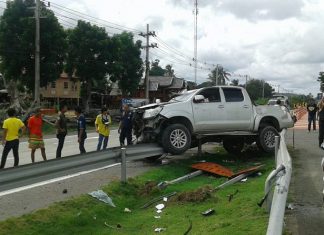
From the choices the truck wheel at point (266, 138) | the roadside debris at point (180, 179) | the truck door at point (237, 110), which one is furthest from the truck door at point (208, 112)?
the roadside debris at point (180, 179)

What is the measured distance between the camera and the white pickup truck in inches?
500

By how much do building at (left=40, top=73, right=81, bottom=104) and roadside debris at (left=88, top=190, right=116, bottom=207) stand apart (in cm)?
6634

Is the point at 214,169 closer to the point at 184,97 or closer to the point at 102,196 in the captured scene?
the point at 184,97

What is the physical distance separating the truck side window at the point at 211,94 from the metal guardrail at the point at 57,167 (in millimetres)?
3521

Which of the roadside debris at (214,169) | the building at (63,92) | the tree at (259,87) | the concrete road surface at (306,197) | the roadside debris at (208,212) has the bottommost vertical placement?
the roadside debris at (208,212)

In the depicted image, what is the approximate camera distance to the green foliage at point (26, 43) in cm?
3712

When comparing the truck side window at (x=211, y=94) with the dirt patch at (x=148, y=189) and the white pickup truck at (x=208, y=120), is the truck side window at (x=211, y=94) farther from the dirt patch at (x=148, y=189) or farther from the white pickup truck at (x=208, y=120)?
the dirt patch at (x=148, y=189)

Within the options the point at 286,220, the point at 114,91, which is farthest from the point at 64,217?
the point at 114,91

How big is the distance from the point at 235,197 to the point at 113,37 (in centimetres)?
4328

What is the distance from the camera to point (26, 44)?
3709cm

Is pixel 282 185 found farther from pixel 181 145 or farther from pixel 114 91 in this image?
pixel 114 91

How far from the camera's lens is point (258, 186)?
28.9 ft

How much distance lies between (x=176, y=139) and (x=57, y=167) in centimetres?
527

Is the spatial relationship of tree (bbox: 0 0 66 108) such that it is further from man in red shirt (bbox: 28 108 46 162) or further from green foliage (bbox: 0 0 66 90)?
man in red shirt (bbox: 28 108 46 162)
